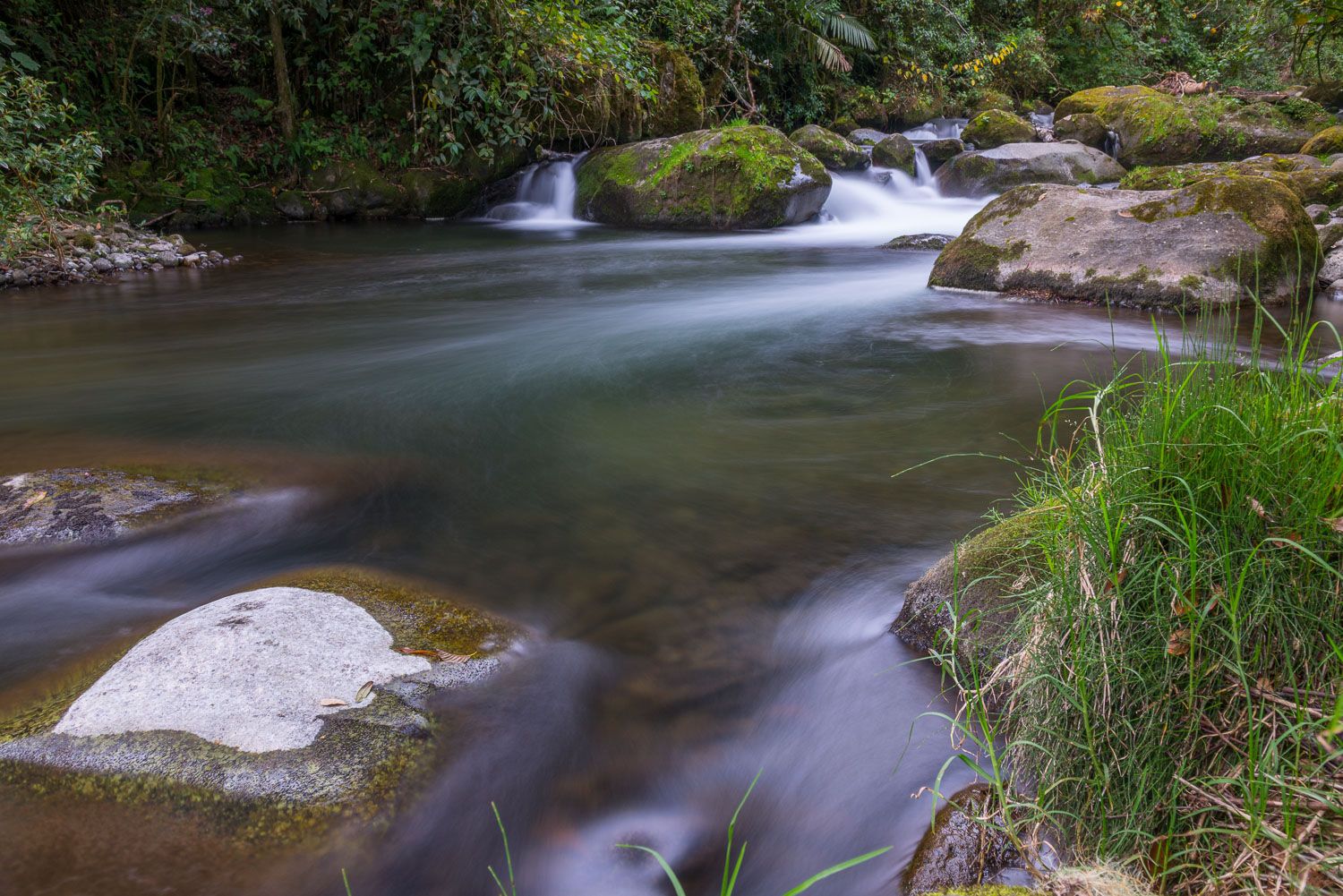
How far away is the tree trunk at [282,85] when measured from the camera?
1334 centimetres

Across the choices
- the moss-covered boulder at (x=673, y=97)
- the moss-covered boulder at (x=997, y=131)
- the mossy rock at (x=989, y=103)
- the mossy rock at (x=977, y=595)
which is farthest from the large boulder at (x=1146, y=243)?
the mossy rock at (x=989, y=103)

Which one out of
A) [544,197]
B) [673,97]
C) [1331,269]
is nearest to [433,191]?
[544,197]

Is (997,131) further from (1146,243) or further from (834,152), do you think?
(1146,243)

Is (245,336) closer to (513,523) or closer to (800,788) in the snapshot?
(513,523)

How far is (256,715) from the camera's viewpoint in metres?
2.06

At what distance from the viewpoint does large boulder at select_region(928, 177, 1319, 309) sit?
21.7ft

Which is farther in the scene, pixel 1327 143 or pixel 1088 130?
pixel 1088 130

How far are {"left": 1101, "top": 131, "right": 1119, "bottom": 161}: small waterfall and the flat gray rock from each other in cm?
1789

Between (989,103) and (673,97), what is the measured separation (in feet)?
31.9

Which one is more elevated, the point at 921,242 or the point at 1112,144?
the point at 1112,144

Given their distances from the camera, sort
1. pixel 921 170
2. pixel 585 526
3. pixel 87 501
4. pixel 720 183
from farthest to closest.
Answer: pixel 921 170
pixel 720 183
pixel 585 526
pixel 87 501

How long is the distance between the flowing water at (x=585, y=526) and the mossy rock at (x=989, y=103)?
599 inches

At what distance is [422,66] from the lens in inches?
527

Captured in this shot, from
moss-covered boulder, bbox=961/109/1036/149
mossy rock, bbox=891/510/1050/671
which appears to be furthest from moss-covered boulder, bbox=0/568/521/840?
moss-covered boulder, bbox=961/109/1036/149
